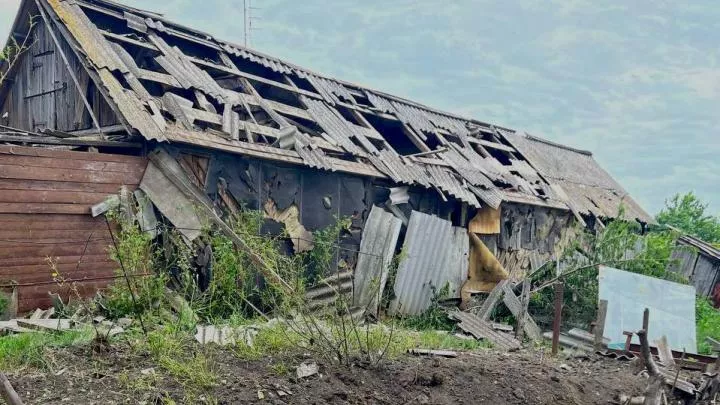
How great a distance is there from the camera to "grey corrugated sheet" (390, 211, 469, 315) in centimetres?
958

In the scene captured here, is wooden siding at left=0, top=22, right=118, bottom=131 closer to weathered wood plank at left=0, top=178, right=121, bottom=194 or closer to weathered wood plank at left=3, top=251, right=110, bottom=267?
weathered wood plank at left=0, top=178, right=121, bottom=194

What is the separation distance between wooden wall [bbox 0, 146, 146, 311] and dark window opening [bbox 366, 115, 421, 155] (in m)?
6.14

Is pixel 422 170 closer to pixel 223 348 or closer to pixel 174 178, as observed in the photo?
pixel 174 178

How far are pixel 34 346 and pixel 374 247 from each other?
544cm

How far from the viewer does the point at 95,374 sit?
415cm

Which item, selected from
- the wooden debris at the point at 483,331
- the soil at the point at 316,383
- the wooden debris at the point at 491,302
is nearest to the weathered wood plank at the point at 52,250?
the soil at the point at 316,383

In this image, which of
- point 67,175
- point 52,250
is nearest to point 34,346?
point 52,250

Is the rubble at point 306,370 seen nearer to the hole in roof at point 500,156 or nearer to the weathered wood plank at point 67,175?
the weathered wood plank at point 67,175

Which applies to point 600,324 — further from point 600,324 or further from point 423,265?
point 423,265

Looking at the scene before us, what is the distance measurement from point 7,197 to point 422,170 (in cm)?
648

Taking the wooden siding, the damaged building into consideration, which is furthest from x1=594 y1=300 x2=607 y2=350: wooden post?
the wooden siding

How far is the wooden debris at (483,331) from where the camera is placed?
26.6ft

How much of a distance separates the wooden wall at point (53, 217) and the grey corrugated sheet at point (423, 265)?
445 centimetres

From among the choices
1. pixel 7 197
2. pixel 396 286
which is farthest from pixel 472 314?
pixel 7 197
